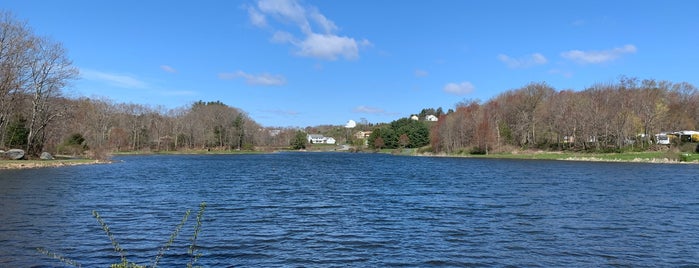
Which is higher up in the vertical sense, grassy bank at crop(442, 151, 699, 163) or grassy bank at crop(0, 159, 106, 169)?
grassy bank at crop(442, 151, 699, 163)

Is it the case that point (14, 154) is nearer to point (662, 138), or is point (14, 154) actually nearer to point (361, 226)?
point (361, 226)

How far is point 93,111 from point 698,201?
117418mm

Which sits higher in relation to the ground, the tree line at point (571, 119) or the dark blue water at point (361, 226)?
the tree line at point (571, 119)

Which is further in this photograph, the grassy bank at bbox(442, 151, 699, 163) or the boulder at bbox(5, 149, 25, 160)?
the grassy bank at bbox(442, 151, 699, 163)

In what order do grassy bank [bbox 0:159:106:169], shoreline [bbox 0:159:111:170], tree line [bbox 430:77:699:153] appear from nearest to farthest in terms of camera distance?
1. shoreline [bbox 0:159:111:170]
2. grassy bank [bbox 0:159:106:169]
3. tree line [bbox 430:77:699:153]

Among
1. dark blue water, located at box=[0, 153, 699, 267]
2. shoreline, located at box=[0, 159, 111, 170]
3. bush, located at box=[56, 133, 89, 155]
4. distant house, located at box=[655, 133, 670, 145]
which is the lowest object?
dark blue water, located at box=[0, 153, 699, 267]

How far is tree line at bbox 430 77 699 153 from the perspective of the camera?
3278 inches

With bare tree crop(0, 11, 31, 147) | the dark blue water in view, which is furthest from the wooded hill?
the dark blue water

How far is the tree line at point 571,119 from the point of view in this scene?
83250mm

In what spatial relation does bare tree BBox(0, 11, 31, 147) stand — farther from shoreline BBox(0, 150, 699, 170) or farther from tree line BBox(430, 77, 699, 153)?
tree line BBox(430, 77, 699, 153)

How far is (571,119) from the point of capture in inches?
3425

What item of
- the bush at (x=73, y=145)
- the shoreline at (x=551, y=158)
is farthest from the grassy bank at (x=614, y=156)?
the bush at (x=73, y=145)

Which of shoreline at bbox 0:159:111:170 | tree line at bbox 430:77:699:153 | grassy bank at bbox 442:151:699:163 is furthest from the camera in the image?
tree line at bbox 430:77:699:153

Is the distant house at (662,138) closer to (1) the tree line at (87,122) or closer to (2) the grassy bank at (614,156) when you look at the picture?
(2) the grassy bank at (614,156)
